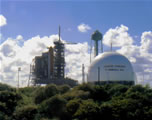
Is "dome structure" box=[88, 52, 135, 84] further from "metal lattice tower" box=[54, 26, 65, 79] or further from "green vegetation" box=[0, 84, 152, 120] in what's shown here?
"green vegetation" box=[0, 84, 152, 120]

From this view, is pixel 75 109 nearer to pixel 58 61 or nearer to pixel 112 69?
pixel 112 69

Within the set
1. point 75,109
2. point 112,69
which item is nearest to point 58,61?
point 112,69

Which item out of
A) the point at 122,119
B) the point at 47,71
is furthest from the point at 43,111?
the point at 47,71

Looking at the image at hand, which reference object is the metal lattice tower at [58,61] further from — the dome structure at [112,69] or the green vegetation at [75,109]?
the green vegetation at [75,109]

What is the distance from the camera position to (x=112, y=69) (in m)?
76.8

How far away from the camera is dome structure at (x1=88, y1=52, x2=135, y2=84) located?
77019 mm

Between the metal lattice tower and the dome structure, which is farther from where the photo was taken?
the metal lattice tower

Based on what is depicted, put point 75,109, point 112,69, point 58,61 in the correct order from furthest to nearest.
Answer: point 58,61, point 112,69, point 75,109

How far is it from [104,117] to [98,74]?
139 ft

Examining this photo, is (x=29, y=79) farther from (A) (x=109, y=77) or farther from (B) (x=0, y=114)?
(B) (x=0, y=114)

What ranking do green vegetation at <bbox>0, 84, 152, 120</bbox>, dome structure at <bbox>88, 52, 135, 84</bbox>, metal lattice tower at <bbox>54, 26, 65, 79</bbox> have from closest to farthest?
green vegetation at <bbox>0, 84, 152, 120</bbox> → dome structure at <bbox>88, 52, 135, 84</bbox> → metal lattice tower at <bbox>54, 26, 65, 79</bbox>

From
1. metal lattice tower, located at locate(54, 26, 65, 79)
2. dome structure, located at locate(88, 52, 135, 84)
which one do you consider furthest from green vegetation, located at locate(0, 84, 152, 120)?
metal lattice tower, located at locate(54, 26, 65, 79)

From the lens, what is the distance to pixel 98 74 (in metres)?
78.6

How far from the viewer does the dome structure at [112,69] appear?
77019 millimetres
